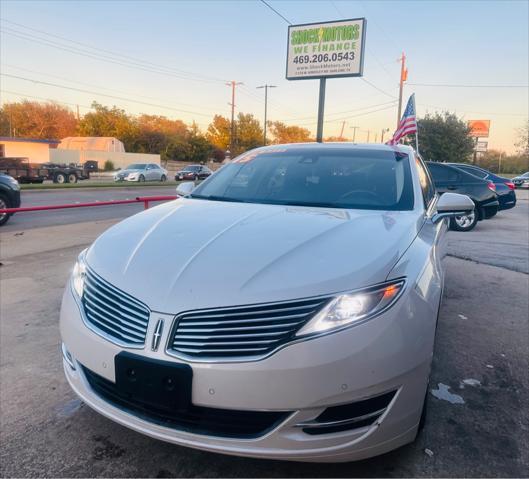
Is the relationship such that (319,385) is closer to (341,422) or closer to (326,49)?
(341,422)

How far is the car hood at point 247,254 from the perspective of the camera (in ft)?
5.65

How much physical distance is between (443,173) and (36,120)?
70.5m

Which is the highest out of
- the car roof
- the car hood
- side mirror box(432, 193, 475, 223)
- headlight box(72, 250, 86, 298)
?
the car roof

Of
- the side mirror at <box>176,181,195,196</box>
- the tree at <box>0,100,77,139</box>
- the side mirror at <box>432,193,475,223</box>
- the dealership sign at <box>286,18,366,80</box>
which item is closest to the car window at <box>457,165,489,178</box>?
the side mirror at <box>432,193,475,223</box>

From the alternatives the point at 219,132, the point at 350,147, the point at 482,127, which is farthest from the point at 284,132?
the point at 350,147

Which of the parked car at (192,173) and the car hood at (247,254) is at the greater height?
the car hood at (247,254)

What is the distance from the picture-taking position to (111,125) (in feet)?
215

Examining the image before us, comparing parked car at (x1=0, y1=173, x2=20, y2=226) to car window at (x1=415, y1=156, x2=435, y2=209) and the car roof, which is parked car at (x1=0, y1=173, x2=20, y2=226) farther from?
car window at (x1=415, y1=156, x2=435, y2=209)

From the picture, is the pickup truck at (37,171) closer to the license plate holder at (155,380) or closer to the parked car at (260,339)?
the parked car at (260,339)

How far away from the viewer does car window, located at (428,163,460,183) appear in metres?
10.8

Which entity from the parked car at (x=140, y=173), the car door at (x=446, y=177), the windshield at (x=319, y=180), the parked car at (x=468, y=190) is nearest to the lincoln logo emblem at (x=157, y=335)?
the windshield at (x=319, y=180)

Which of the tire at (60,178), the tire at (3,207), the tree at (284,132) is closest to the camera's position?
the tire at (3,207)

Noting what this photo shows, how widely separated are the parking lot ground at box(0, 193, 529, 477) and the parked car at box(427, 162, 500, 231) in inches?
255

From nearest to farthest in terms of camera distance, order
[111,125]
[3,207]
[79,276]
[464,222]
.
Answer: [79,276] → [3,207] → [464,222] → [111,125]
